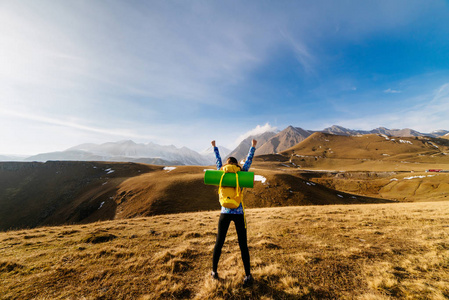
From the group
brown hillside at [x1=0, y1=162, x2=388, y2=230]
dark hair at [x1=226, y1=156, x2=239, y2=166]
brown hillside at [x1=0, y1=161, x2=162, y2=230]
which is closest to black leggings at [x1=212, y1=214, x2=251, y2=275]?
dark hair at [x1=226, y1=156, x2=239, y2=166]

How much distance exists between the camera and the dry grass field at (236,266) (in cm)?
482

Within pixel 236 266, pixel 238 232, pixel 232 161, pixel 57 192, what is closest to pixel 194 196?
pixel 236 266

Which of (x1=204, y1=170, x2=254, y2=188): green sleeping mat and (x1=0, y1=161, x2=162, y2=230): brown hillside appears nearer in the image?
(x1=204, y1=170, x2=254, y2=188): green sleeping mat

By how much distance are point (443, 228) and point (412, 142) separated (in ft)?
771

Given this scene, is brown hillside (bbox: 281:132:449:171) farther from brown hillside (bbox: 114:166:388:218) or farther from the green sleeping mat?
the green sleeping mat

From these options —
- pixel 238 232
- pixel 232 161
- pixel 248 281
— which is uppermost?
pixel 232 161

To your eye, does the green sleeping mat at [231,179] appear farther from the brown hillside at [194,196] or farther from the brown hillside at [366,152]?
the brown hillside at [366,152]

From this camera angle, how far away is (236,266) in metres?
6.25

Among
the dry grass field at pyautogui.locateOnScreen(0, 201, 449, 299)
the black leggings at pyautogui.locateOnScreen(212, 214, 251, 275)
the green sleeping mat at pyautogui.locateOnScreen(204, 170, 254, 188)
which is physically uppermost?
the green sleeping mat at pyautogui.locateOnScreen(204, 170, 254, 188)

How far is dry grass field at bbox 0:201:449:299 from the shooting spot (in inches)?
190

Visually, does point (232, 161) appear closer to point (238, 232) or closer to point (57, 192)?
point (238, 232)

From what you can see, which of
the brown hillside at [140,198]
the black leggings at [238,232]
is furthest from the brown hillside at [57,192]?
the black leggings at [238,232]

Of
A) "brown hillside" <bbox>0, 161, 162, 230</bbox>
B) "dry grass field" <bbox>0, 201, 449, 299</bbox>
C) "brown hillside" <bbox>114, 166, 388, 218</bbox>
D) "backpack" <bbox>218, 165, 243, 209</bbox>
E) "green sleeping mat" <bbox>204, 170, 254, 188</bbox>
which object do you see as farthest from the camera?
"brown hillside" <bbox>0, 161, 162, 230</bbox>

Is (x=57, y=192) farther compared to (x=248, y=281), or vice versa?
(x=57, y=192)
